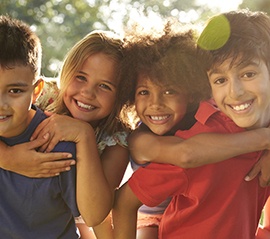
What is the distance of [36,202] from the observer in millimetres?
2580

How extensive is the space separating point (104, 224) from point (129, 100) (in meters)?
0.64

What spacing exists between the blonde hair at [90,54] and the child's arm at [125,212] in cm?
32

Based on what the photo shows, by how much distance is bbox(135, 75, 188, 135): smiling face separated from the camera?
2611 millimetres

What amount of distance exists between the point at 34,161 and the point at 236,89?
0.94 meters

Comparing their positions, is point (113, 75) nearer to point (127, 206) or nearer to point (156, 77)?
point (156, 77)

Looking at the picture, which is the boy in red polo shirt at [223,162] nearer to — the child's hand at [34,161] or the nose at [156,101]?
the nose at [156,101]

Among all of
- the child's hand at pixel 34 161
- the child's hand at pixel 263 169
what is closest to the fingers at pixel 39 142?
the child's hand at pixel 34 161

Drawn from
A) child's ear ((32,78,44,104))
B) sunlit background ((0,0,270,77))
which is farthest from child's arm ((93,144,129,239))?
sunlit background ((0,0,270,77))

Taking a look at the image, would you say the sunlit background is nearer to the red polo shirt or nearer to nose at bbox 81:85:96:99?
nose at bbox 81:85:96:99

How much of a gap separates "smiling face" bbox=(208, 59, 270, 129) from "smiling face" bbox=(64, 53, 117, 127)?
0.52 metres

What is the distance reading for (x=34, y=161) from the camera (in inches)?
98.2

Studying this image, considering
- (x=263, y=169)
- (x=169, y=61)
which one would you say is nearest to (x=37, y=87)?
(x=169, y=61)

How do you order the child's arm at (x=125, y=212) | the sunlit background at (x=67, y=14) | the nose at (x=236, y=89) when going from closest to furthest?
the nose at (x=236, y=89)
the child's arm at (x=125, y=212)
the sunlit background at (x=67, y=14)

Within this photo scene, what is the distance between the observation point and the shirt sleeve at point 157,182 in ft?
8.26
